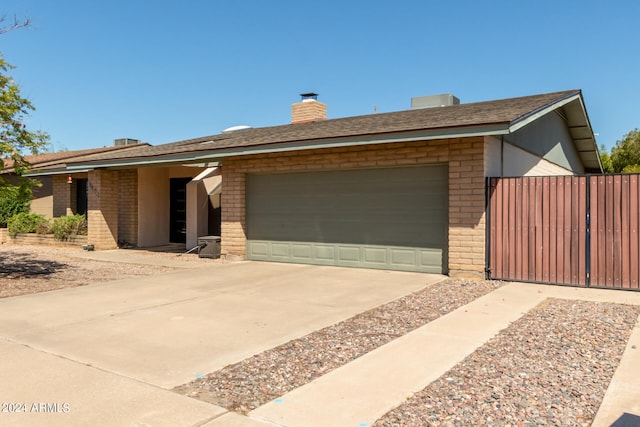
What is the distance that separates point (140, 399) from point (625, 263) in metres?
8.60

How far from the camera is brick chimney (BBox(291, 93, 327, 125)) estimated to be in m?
18.8

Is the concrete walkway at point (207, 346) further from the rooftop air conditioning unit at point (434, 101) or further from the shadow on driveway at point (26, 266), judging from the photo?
the rooftop air conditioning unit at point (434, 101)

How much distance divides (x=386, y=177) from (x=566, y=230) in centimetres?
393

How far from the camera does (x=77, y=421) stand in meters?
3.51

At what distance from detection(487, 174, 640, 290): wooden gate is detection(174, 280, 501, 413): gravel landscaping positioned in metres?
2.35

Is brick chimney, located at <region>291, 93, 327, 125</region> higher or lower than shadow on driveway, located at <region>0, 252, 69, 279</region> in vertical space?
higher

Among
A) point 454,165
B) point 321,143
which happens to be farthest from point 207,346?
point 454,165

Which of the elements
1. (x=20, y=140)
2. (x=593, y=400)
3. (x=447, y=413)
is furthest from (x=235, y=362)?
(x=20, y=140)

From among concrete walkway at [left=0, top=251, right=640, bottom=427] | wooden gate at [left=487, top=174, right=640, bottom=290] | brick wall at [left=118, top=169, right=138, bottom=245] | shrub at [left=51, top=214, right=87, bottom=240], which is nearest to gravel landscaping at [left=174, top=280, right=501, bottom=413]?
concrete walkway at [left=0, top=251, right=640, bottom=427]

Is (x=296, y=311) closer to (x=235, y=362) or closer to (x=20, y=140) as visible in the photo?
(x=235, y=362)

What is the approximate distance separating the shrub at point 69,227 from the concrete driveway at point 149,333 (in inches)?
359

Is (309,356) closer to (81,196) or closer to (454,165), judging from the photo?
(454,165)

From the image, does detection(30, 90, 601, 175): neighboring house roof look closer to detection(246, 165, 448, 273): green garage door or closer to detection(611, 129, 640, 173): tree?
detection(246, 165, 448, 273): green garage door

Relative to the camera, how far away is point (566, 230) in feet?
30.7
